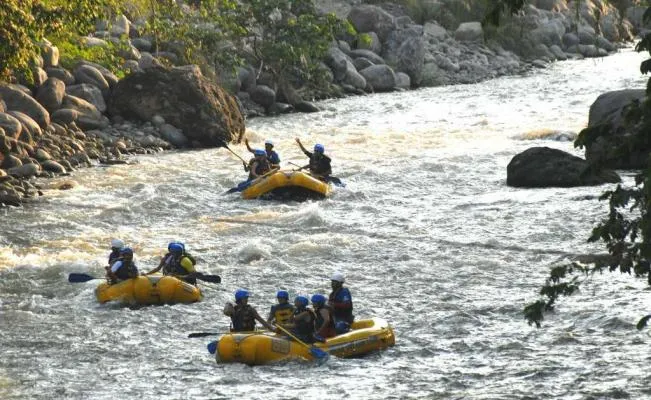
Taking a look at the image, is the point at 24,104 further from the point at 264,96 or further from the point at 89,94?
the point at 264,96

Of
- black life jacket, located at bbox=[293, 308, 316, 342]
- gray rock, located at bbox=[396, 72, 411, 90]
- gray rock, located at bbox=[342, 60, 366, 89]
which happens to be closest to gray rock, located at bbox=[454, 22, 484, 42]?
gray rock, located at bbox=[396, 72, 411, 90]

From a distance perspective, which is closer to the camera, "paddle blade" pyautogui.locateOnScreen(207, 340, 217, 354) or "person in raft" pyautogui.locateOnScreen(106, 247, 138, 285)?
"paddle blade" pyautogui.locateOnScreen(207, 340, 217, 354)

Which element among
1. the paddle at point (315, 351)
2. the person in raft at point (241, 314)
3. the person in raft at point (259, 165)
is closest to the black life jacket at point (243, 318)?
the person in raft at point (241, 314)

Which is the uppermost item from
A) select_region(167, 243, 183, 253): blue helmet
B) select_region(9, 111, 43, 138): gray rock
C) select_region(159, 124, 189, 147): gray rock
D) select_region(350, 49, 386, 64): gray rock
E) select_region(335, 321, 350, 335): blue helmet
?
select_region(350, 49, 386, 64): gray rock

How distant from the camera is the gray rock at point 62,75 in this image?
2717cm

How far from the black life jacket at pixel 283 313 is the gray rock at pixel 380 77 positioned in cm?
2700

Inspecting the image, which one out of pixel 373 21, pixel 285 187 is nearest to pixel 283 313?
pixel 285 187

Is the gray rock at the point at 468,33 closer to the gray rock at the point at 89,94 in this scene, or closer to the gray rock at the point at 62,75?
the gray rock at the point at 89,94

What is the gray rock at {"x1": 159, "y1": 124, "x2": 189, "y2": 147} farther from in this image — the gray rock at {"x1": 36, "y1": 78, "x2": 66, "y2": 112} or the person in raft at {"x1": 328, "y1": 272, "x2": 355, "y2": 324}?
the person in raft at {"x1": 328, "y1": 272, "x2": 355, "y2": 324}

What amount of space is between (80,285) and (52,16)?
869 cm

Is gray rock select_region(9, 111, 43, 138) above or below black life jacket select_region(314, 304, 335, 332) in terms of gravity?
above

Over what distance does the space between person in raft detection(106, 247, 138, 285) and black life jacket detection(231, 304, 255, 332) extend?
239 centimetres

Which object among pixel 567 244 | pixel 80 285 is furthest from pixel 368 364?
pixel 567 244

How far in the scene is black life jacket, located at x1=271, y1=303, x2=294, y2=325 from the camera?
1283 centimetres
